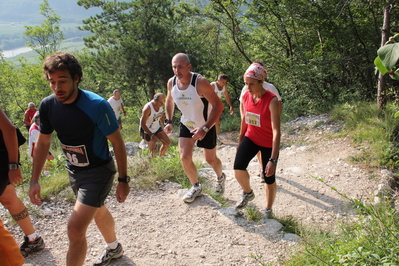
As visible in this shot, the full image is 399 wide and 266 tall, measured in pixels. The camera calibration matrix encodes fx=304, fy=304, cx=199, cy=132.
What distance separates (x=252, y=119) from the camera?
3.97 m

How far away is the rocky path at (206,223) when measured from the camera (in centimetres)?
333

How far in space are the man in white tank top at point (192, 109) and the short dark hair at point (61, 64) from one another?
175 cm

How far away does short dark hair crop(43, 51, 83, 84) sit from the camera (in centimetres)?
241

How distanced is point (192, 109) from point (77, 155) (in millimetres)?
2017

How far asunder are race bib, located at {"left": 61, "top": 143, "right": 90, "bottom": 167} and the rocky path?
49.2 inches

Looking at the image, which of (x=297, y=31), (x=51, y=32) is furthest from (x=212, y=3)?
(x=51, y=32)

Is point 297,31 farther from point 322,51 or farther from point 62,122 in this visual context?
point 62,122

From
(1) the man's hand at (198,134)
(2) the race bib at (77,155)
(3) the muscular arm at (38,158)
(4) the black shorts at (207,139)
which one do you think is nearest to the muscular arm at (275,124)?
(1) the man's hand at (198,134)

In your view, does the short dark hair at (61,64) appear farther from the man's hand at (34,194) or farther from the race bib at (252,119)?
the race bib at (252,119)

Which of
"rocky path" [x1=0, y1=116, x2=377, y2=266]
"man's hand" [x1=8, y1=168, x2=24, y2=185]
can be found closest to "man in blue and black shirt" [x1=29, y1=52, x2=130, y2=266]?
"man's hand" [x1=8, y1=168, x2=24, y2=185]

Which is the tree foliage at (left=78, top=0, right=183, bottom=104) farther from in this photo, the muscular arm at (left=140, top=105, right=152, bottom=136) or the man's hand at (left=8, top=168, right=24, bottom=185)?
the man's hand at (left=8, top=168, right=24, bottom=185)

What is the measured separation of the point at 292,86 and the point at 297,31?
2120 millimetres

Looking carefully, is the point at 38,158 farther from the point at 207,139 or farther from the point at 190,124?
the point at 207,139

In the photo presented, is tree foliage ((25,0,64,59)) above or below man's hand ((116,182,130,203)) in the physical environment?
above
